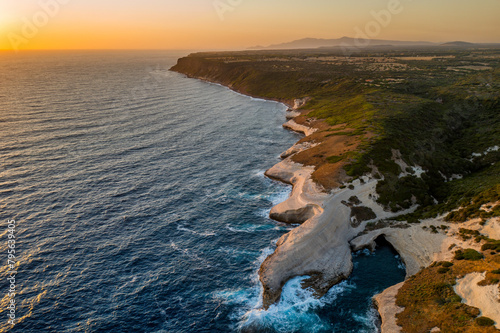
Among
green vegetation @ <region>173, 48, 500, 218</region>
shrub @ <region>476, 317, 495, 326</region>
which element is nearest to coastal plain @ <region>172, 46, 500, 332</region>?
shrub @ <region>476, 317, 495, 326</region>

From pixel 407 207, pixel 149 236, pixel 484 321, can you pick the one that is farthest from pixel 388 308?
pixel 149 236

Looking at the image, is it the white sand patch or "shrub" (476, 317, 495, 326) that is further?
the white sand patch

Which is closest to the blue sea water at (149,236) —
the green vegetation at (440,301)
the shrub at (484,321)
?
the green vegetation at (440,301)

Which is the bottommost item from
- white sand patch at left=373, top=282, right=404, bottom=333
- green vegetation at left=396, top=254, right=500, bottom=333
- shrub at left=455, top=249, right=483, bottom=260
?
white sand patch at left=373, top=282, right=404, bottom=333

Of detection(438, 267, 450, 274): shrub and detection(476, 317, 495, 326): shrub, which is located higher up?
detection(476, 317, 495, 326): shrub

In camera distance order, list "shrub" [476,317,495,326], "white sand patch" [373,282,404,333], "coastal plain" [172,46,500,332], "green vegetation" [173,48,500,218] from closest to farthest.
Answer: "shrub" [476,317,495,326] < "white sand patch" [373,282,404,333] < "coastal plain" [172,46,500,332] < "green vegetation" [173,48,500,218]

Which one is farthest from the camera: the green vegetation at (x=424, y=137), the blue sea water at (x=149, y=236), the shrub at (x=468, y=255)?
the green vegetation at (x=424, y=137)

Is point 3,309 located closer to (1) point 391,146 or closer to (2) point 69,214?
(2) point 69,214

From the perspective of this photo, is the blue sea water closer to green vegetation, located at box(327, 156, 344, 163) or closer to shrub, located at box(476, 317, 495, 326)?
shrub, located at box(476, 317, 495, 326)

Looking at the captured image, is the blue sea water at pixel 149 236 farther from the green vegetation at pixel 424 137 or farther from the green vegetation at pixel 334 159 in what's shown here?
the green vegetation at pixel 424 137
